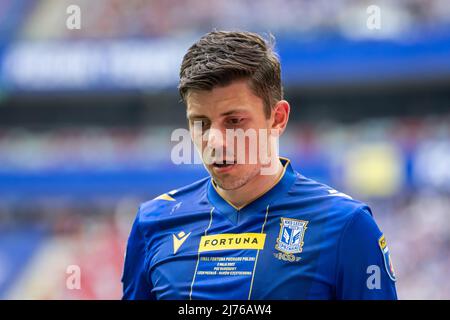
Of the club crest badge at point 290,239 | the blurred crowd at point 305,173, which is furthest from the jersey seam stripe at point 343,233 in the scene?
the blurred crowd at point 305,173

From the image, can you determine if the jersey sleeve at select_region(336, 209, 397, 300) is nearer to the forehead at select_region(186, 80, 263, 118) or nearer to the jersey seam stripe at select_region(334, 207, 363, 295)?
the jersey seam stripe at select_region(334, 207, 363, 295)

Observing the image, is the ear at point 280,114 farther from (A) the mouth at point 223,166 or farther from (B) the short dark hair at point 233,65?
(A) the mouth at point 223,166

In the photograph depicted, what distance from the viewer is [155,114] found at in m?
17.2

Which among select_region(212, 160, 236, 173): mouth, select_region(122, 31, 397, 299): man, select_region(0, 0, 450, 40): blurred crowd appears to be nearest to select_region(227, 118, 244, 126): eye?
select_region(122, 31, 397, 299): man

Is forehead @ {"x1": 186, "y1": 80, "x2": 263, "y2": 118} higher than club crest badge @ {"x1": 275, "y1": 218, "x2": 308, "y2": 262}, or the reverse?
forehead @ {"x1": 186, "y1": 80, "x2": 263, "y2": 118}

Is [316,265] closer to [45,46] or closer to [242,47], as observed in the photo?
[242,47]

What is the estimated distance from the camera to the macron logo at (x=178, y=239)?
2.40m

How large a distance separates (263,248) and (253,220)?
4.0 inches

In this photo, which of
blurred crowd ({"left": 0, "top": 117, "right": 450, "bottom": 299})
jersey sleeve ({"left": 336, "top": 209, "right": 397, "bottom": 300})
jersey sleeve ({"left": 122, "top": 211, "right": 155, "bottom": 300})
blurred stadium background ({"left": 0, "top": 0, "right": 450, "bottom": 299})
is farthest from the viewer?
blurred stadium background ({"left": 0, "top": 0, "right": 450, "bottom": 299})

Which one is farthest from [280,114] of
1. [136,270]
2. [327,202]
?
[136,270]

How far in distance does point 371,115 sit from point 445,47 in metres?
2.71

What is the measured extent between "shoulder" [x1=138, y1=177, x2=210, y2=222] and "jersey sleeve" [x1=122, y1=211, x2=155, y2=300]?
5 cm

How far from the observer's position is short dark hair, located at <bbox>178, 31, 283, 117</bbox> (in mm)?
2232

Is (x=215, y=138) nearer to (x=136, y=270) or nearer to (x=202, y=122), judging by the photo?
(x=202, y=122)
